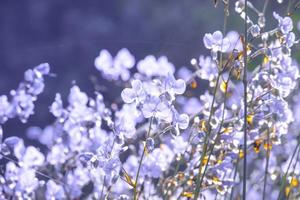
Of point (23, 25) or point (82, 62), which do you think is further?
point (23, 25)

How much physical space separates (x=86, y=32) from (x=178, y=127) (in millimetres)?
5289

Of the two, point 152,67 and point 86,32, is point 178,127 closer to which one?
point 152,67

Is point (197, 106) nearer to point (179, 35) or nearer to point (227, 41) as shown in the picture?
point (227, 41)

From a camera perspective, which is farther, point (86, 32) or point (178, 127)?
point (86, 32)

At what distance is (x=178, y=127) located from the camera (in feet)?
4.52

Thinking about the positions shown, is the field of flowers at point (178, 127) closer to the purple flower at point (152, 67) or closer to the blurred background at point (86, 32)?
the purple flower at point (152, 67)

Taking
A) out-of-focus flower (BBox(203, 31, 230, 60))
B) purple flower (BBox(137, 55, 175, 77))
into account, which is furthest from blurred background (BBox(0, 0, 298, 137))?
out-of-focus flower (BBox(203, 31, 230, 60))

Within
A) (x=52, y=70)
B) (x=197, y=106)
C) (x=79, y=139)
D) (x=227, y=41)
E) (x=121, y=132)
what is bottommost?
(x=121, y=132)

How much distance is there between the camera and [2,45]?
21.0 feet

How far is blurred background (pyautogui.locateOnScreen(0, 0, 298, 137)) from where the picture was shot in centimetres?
590

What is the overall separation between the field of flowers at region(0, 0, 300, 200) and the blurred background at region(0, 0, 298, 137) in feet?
10.9

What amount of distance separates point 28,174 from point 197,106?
1.07 metres

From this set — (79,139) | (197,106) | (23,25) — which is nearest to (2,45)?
(23,25)

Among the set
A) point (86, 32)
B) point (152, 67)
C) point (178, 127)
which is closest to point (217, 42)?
point (178, 127)
